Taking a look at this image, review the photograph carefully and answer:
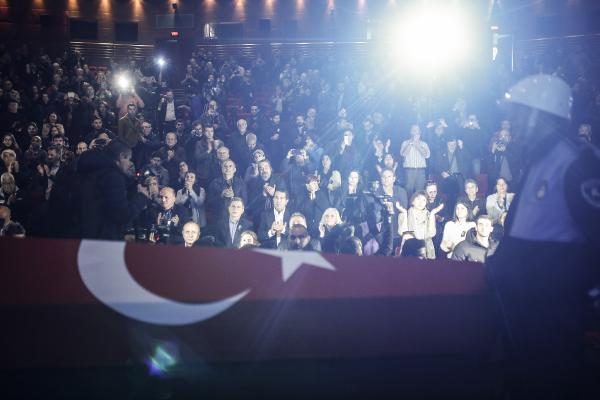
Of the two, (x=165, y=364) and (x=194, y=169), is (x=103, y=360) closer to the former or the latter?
(x=165, y=364)

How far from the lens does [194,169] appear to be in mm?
9680

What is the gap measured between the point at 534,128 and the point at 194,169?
277 inches

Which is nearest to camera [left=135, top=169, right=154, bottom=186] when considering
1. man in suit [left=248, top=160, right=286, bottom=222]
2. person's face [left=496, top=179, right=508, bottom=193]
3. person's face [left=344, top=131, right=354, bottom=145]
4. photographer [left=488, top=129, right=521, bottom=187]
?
man in suit [left=248, top=160, right=286, bottom=222]

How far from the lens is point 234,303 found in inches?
151

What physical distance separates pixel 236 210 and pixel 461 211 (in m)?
3.05

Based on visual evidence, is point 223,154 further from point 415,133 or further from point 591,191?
point 591,191

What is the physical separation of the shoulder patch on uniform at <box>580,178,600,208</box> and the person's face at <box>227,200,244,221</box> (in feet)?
17.4

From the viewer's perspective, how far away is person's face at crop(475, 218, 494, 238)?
22.4ft

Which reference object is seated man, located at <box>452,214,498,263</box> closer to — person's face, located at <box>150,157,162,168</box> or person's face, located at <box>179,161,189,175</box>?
person's face, located at <box>179,161,189,175</box>

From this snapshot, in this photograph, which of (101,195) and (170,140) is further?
(170,140)

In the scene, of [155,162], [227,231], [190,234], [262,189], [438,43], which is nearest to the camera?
[190,234]

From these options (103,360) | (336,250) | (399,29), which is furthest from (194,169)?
(399,29)

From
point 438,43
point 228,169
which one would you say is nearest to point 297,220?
point 228,169

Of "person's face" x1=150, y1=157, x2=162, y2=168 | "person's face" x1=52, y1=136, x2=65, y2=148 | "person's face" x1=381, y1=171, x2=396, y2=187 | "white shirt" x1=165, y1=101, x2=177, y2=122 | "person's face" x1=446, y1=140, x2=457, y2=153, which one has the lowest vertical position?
"person's face" x1=381, y1=171, x2=396, y2=187
